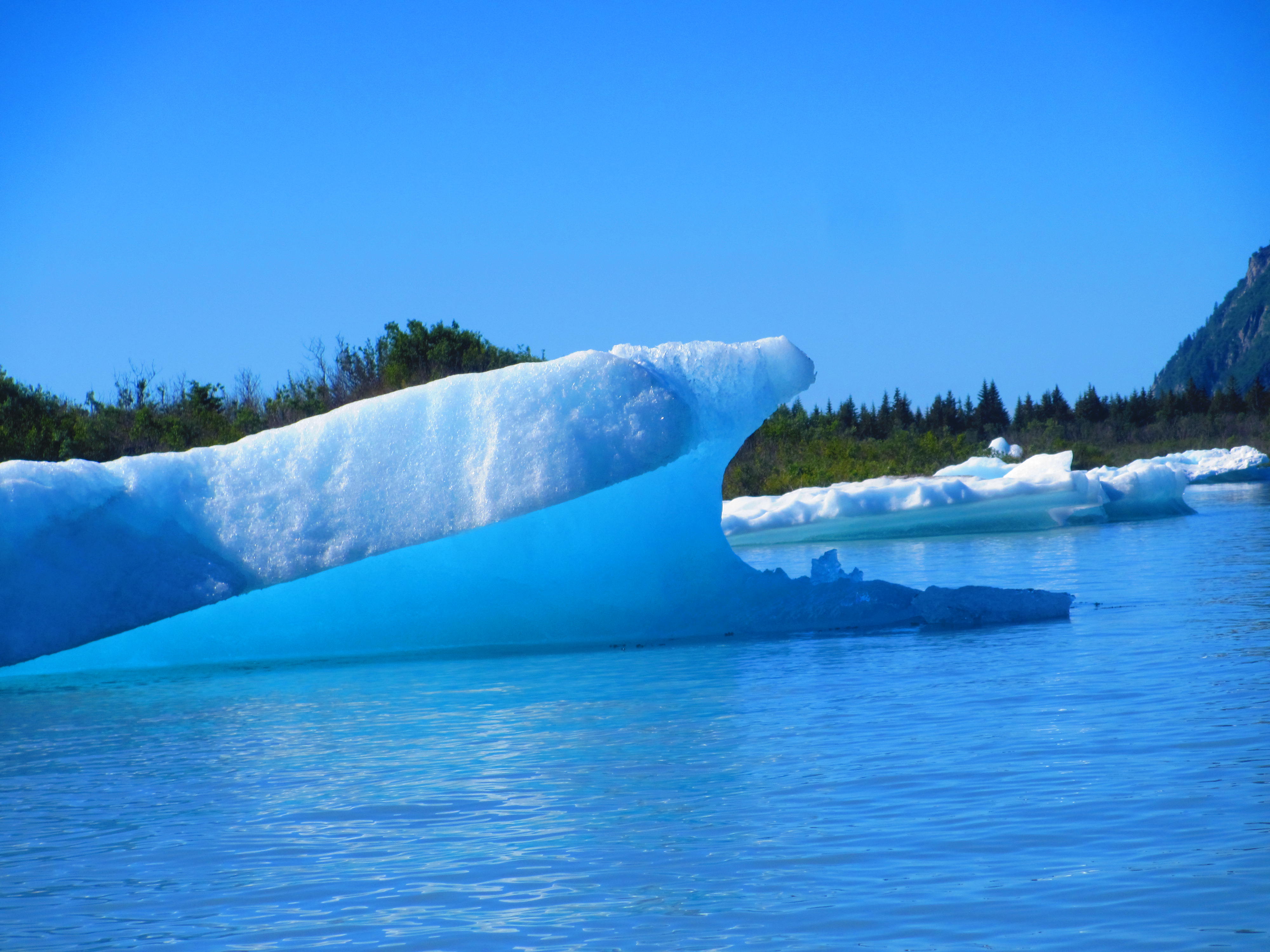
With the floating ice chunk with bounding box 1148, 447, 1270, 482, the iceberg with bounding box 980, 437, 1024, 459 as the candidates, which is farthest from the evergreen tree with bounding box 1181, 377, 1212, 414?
the floating ice chunk with bounding box 1148, 447, 1270, 482

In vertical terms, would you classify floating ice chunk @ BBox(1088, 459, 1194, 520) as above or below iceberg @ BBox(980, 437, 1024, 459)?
below

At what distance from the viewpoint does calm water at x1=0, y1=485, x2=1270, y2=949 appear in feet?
7.73

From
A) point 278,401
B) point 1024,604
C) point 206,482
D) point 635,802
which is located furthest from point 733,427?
point 278,401

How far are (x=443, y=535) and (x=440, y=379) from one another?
4.80 m

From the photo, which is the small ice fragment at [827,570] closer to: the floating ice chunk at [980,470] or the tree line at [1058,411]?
the floating ice chunk at [980,470]

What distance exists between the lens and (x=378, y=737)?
4.33m

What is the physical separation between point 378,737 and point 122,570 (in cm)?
226

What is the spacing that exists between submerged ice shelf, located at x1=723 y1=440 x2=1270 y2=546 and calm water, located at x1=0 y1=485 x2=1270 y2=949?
11.4 m

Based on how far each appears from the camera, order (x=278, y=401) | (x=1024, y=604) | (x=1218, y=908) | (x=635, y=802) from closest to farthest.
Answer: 1. (x=1218, y=908)
2. (x=635, y=802)
3. (x=1024, y=604)
4. (x=278, y=401)

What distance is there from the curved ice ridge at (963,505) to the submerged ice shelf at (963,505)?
0.05 feet

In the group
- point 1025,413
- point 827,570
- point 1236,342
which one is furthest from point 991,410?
point 1236,342

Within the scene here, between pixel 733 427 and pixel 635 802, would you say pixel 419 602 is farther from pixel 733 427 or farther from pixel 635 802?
pixel 635 802

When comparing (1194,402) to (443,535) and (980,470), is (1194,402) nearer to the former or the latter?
(980,470)

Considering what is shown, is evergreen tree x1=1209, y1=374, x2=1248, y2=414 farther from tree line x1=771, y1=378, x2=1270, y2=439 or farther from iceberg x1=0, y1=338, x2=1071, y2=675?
iceberg x1=0, y1=338, x2=1071, y2=675
